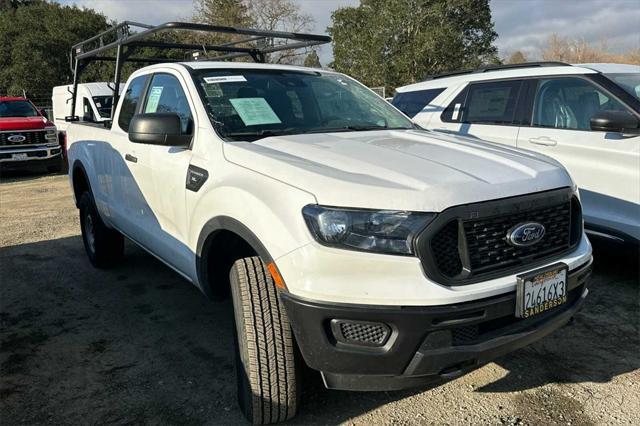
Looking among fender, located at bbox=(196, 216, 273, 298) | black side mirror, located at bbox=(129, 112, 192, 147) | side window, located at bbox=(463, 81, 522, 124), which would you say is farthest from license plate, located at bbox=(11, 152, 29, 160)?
fender, located at bbox=(196, 216, 273, 298)

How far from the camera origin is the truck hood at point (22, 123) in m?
12.1

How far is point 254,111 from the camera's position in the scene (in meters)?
3.24

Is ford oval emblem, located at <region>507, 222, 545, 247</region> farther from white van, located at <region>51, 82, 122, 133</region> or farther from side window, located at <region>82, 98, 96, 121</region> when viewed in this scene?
side window, located at <region>82, 98, 96, 121</region>

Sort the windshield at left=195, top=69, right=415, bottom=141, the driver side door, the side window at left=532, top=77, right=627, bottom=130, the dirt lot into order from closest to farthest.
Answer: the dirt lot < the windshield at left=195, top=69, right=415, bottom=141 < the driver side door < the side window at left=532, top=77, right=627, bottom=130

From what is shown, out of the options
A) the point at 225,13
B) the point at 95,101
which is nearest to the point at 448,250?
the point at 95,101

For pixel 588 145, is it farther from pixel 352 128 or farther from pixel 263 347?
pixel 263 347

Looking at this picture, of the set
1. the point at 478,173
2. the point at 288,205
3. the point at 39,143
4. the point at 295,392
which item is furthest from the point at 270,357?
the point at 39,143

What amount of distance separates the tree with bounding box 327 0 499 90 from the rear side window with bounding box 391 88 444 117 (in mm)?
16804

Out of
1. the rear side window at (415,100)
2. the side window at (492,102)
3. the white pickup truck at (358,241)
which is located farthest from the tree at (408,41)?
the white pickup truck at (358,241)

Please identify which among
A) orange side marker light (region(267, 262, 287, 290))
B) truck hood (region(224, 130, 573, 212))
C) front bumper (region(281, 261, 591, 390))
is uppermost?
truck hood (region(224, 130, 573, 212))

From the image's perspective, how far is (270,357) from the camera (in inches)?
95.8

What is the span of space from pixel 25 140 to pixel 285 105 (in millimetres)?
11091

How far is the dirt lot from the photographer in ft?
9.04

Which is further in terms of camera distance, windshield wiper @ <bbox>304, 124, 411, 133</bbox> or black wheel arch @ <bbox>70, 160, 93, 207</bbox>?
black wheel arch @ <bbox>70, 160, 93, 207</bbox>
